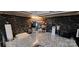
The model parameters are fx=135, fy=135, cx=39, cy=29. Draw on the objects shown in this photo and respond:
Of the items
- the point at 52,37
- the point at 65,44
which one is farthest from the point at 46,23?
the point at 65,44

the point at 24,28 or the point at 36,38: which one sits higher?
the point at 24,28

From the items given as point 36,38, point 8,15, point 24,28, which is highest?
point 8,15

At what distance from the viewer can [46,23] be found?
2.22 m

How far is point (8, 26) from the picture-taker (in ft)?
7.22
